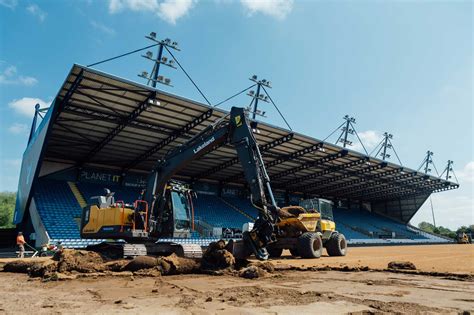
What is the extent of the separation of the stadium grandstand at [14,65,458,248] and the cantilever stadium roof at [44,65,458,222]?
7 centimetres

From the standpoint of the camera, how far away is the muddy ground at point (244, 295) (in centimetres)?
475

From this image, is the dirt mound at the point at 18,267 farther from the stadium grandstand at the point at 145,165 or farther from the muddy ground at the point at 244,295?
the stadium grandstand at the point at 145,165

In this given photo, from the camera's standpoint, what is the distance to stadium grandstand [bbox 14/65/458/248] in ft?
68.4

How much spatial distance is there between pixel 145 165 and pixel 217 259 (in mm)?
24110

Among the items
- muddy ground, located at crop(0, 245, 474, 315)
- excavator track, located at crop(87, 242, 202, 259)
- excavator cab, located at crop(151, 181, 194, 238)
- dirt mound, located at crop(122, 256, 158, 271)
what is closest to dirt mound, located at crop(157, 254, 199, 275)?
dirt mound, located at crop(122, 256, 158, 271)

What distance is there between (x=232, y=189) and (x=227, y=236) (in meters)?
9.64

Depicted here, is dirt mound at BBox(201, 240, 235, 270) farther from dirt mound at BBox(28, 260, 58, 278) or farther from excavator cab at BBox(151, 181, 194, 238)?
dirt mound at BBox(28, 260, 58, 278)

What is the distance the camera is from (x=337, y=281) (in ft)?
24.3

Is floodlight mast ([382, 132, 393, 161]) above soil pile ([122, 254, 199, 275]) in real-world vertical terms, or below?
above

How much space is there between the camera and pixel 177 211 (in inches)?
468

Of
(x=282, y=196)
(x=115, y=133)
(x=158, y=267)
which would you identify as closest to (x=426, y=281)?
(x=158, y=267)

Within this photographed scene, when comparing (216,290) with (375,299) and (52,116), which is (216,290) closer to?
(375,299)

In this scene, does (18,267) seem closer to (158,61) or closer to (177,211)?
(177,211)

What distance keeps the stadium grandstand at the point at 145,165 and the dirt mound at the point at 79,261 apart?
585cm
